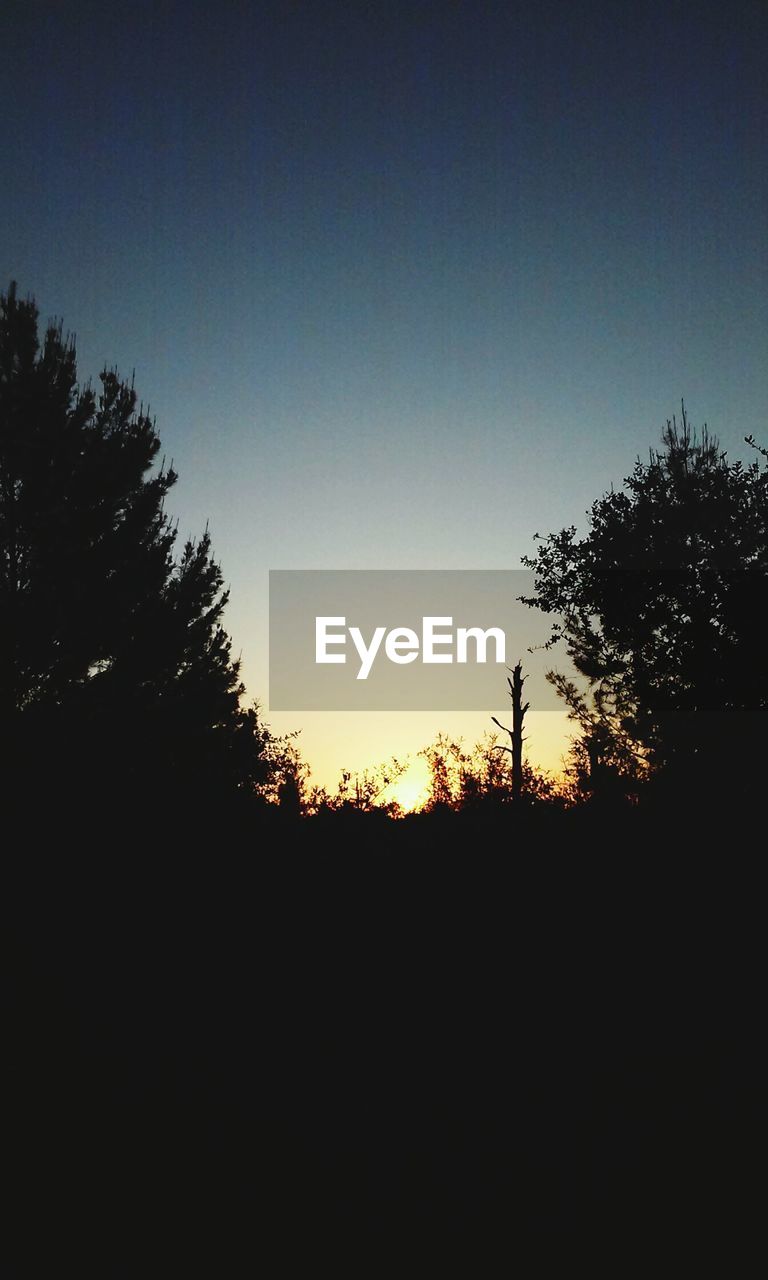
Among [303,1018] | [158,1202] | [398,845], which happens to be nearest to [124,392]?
[398,845]

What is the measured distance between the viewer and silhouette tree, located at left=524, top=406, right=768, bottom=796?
22844mm

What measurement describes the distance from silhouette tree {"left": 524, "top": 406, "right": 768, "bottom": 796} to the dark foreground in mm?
13496

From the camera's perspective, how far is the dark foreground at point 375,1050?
4586 millimetres

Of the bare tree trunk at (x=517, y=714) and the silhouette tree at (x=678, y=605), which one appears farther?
the bare tree trunk at (x=517, y=714)

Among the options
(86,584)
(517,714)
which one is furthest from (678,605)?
(86,584)

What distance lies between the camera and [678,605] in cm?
2441

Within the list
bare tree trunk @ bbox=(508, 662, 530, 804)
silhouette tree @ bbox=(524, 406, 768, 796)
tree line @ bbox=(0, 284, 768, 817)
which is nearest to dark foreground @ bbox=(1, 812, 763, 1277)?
tree line @ bbox=(0, 284, 768, 817)

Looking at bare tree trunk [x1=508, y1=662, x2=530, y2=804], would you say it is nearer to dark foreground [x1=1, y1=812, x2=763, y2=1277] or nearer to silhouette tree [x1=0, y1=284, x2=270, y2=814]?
silhouette tree [x1=0, y1=284, x2=270, y2=814]

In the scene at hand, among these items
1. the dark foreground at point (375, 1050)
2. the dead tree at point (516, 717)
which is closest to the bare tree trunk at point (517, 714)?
the dead tree at point (516, 717)

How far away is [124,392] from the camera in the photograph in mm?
18266

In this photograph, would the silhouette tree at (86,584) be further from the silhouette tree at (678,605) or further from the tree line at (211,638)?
the silhouette tree at (678,605)

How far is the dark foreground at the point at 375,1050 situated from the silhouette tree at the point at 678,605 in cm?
1350

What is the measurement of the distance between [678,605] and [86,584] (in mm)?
16632

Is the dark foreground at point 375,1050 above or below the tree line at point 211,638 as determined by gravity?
below
